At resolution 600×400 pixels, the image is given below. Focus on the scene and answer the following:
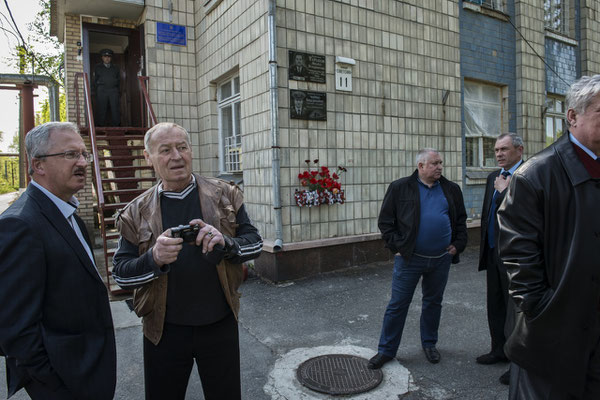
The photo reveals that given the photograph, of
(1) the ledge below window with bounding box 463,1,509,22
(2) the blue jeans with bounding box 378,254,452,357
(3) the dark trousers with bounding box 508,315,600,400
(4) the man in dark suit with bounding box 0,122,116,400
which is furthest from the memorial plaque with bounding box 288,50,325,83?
(3) the dark trousers with bounding box 508,315,600,400

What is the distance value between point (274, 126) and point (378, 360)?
376 centimetres

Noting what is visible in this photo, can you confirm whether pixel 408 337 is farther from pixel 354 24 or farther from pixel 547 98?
pixel 547 98

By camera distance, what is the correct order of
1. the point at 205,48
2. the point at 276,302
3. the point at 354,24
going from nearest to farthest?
the point at 276,302 → the point at 354,24 → the point at 205,48

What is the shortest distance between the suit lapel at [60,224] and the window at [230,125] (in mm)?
5874

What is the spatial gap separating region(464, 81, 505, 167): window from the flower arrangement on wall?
12.7ft

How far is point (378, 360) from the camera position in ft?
11.6

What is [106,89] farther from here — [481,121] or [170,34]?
[481,121]

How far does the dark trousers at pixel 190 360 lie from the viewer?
211cm

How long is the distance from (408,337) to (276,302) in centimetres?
185

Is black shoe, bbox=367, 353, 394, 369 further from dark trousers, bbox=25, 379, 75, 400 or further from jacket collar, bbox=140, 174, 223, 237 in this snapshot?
dark trousers, bbox=25, 379, 75, 400

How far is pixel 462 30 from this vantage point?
8.62 m

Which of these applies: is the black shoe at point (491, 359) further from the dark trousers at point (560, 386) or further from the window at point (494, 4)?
the window at point (494, 4)

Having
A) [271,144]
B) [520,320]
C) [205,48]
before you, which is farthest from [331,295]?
[205,48]

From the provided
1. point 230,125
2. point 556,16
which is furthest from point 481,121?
point 230,125
